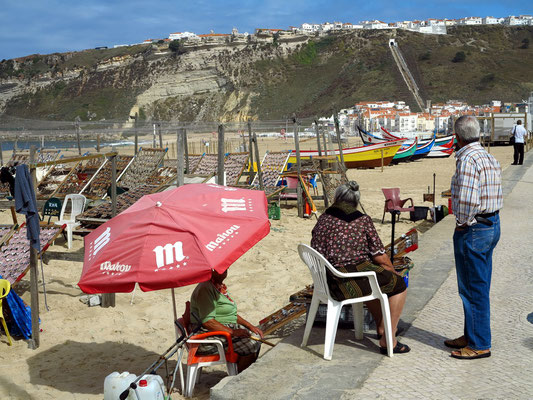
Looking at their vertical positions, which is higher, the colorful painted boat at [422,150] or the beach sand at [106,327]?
the colorful painted boat at [422,150]

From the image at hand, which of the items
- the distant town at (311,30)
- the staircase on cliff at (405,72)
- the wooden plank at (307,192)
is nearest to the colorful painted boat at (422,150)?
the wooden plank at (307,192)

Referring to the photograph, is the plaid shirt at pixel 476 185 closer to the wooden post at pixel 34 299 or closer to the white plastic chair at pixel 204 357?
the white plastic chair at pixel 204 357

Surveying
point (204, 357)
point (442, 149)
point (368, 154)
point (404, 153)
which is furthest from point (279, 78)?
point (204, 357)

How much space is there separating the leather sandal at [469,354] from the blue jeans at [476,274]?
24 millimetres

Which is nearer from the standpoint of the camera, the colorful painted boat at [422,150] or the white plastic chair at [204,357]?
the white plastic chair at [204,357]

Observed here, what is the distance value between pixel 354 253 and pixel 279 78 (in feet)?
287

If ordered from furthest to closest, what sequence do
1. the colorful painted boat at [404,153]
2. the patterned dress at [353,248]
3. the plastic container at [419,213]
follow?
the colorful painted boat at [404,153] < the plastic container at [419,213] < the patterned dress at [353,248]

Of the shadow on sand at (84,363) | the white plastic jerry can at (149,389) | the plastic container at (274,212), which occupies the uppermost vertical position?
the white plastic jerry can at (149,389)

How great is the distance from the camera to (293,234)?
951 centimetres

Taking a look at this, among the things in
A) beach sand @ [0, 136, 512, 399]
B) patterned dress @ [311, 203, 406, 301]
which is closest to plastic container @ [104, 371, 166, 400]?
beach sand @ [0, 136, 512, 399]

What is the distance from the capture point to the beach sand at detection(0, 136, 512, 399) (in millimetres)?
4379

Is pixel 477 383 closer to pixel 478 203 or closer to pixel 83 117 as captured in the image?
pixel 478 203

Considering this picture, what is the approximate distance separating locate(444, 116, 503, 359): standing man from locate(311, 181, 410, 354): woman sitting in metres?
0.41

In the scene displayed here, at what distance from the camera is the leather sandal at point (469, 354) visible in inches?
137
